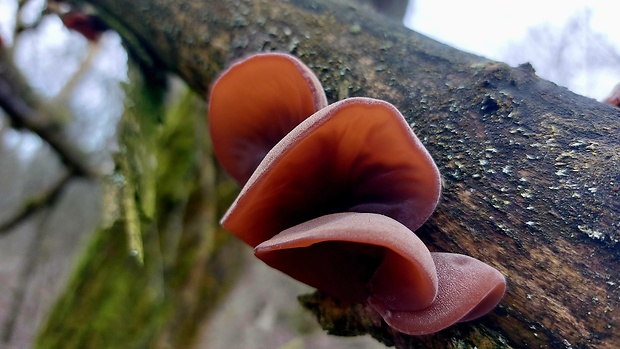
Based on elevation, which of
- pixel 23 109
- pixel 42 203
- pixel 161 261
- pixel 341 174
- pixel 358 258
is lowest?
pixel 42 203

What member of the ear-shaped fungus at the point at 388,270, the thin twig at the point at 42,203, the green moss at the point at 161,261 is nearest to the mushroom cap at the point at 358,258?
the ear-shaped fungus at the point at 388,270

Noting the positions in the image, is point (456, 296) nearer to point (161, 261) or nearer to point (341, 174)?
point (341, 174)

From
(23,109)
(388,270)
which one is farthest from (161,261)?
(388,270)

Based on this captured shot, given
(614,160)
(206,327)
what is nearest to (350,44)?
(614,160)

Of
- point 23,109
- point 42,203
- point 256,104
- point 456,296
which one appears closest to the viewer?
point 456,296

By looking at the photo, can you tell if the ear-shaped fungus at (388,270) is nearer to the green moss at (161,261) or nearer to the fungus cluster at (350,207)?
the fungus cluster at (350,207)

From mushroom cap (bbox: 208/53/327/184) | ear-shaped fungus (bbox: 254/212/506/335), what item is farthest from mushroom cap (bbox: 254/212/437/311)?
mushroom cap (bbox: 208/53/327/184)

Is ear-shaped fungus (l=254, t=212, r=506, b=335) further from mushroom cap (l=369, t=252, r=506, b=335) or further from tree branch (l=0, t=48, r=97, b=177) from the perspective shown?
tree branch (l=0, t=48, r=97, b=177)
